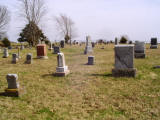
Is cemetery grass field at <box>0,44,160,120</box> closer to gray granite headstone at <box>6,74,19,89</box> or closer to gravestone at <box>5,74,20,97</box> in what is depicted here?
gravestone at <box>5,74,20,97</box>

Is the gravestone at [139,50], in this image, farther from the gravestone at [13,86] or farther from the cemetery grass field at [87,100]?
the gravestone at [13,86]

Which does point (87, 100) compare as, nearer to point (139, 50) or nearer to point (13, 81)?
point (13, 81)

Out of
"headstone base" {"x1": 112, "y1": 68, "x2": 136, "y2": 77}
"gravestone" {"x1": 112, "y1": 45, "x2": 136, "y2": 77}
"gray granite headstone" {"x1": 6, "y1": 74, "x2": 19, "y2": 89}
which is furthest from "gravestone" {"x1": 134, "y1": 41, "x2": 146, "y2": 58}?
"gray granite headstone" {"x1": 6, "y1": 74, "x2": 19, "y2": 89}

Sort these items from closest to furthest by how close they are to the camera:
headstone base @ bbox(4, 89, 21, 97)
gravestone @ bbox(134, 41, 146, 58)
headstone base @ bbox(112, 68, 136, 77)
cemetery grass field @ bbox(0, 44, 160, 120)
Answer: cemetery grass field @ bbox(0, 44, 160, 120), headstone base @ bbox(4, 89, 21, 97), headstone base @ bbox(112, 68, 136, 77), gravestone @ bbox(134, 41, 146, 58)

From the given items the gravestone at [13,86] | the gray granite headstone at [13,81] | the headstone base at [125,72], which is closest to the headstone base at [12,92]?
the gravestone at [13,86]

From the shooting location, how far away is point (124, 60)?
716 cm

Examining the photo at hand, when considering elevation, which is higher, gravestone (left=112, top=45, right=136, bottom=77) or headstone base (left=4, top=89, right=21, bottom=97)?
gravestone (left=112, top=45, right=136, bottom=77)

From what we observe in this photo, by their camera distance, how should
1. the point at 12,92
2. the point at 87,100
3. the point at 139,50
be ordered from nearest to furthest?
the point at 87,100
the point at 12,92
the point at 139,50

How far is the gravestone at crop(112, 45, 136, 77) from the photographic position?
7.07 metres

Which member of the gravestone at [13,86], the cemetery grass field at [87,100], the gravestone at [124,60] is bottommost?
the cemetery grass field at [87,100]

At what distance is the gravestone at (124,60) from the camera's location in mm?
7070

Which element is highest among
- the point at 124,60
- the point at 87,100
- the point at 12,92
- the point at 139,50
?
the point at 139,50

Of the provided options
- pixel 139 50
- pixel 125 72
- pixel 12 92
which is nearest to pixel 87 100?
pixel 12 92

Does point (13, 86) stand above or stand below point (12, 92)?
above
